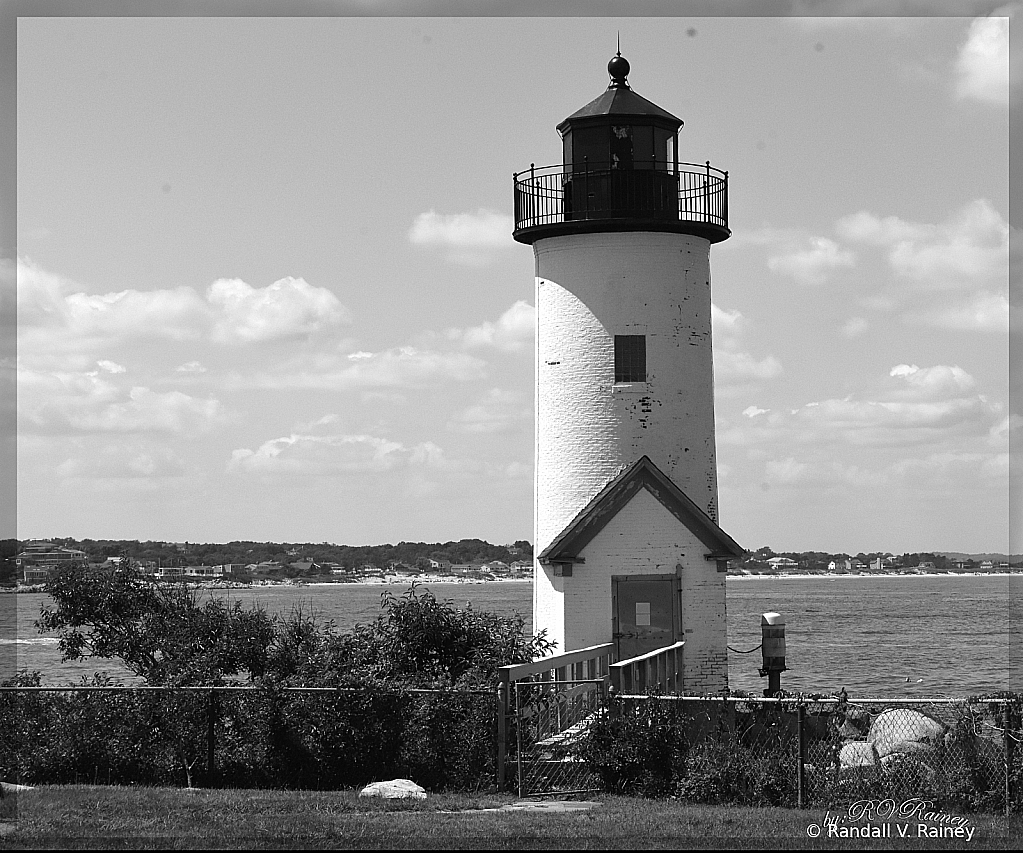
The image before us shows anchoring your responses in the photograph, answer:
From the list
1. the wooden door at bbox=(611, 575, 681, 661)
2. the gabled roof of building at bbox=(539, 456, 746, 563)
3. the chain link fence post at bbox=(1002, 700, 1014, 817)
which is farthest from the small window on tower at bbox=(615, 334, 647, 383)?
the chain link fence post at bbox=(1002, 700, 1014, 817)

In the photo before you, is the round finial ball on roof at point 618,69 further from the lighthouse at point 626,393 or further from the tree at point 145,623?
the tree at point 145,623

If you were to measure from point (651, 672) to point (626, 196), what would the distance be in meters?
7.85

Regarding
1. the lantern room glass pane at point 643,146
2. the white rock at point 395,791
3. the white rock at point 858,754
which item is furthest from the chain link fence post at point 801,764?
the lantern room glass pane at point 643,146

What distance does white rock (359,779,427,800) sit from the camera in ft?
49.0

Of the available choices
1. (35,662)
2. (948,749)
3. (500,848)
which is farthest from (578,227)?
(35,662)

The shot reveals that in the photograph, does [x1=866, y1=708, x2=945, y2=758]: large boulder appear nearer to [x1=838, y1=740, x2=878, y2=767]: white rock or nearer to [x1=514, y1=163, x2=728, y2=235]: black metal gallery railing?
[x1=838, y1=740, x2=878, y2=767]: white rock

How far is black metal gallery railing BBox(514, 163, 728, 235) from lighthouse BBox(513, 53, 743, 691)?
0.02m

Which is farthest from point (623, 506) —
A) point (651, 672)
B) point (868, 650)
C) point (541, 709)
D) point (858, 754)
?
point (868, 650)

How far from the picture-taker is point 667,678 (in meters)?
21.7

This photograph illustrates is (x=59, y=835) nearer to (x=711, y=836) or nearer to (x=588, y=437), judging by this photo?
(x=711, y=836)

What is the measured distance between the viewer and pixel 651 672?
67.6 feet

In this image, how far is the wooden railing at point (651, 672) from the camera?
57.2 feet

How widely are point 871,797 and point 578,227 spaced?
12000 mm

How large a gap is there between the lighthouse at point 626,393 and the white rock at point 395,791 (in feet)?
23.9
